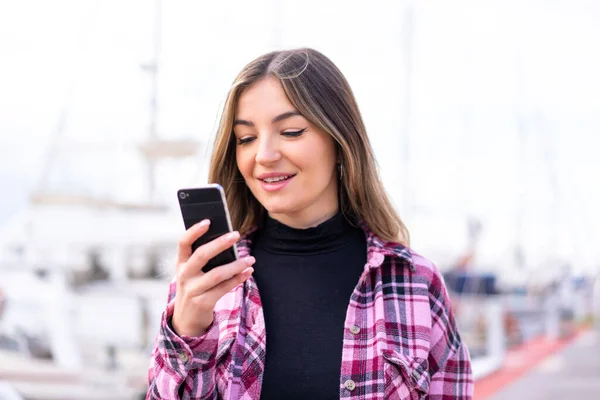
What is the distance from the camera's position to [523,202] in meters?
20.8

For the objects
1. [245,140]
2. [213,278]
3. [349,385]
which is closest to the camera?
[213,278]

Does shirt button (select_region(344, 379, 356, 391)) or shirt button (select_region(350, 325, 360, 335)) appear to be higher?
shirt button (select_region(350, 325, 360, 335))

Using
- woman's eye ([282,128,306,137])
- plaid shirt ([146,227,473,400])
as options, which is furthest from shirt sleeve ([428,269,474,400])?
woman's eye ([282,128,306,137])

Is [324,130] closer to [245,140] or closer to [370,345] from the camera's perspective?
[245,140]

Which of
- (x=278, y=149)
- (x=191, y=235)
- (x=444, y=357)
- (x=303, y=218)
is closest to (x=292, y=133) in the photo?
(x=278, y=149)

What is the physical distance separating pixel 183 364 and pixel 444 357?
60 centimetres

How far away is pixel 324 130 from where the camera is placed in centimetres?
141

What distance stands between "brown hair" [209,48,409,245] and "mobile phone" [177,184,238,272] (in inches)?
11.0

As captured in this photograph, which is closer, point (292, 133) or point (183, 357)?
point (183, 357)

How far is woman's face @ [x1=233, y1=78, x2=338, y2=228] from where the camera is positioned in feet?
4.49

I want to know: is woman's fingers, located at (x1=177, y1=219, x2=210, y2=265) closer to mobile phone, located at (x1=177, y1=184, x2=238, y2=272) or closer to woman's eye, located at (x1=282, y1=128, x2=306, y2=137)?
mobile phone, located at (x1=177, y1=184, x2=238, y2=272)

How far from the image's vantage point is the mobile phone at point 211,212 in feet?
3.91

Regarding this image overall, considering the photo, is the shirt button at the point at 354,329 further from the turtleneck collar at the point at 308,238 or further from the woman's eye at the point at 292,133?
the woman's eye at the point at 292,133

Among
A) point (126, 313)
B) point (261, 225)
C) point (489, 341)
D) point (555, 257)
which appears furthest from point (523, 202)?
point (261, 225)
